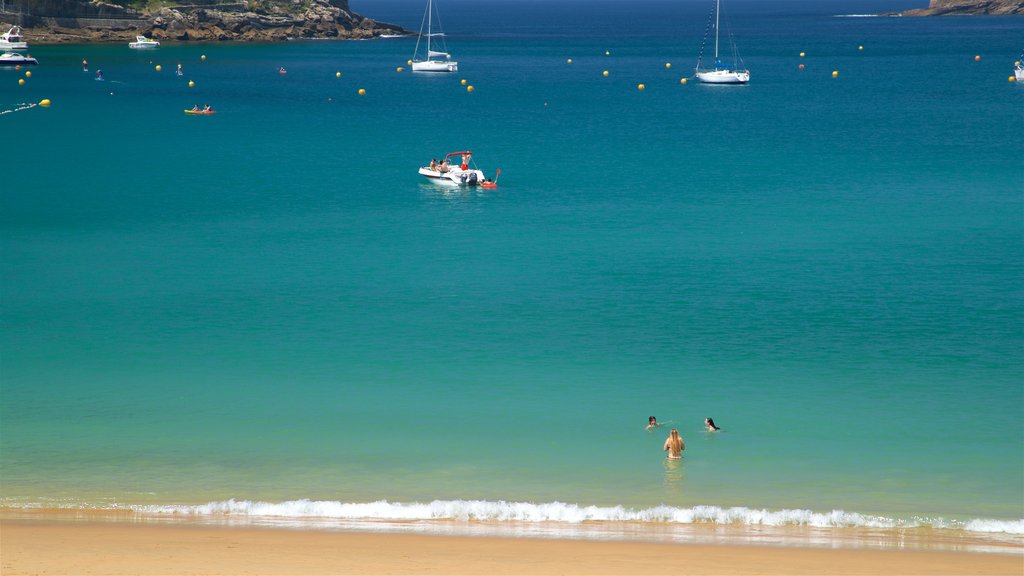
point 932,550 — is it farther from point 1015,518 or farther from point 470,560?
point 470,560

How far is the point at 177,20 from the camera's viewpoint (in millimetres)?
139750

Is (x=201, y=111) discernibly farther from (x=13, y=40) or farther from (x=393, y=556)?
(x=393, y=556)

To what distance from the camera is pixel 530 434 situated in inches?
889

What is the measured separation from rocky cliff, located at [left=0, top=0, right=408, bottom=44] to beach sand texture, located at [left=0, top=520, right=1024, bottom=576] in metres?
125

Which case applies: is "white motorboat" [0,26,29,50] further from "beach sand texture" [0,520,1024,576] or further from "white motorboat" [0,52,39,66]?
"beach sand texture" [0,520,1024,576]

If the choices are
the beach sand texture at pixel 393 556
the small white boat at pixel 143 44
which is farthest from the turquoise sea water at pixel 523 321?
the small white boat at pixel 143 44

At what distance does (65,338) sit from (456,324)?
32.2ft

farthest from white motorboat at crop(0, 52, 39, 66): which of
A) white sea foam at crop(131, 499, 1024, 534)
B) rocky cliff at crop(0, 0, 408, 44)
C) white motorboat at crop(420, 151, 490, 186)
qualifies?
white sea foam at crop(131, 499, 1024, 534)

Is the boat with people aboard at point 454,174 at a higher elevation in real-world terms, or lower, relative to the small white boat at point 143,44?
lower

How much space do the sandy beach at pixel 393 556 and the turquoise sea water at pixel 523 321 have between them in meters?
1.35

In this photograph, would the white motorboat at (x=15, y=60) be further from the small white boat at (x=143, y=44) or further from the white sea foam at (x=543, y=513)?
the white sea foam at (x=543, y=513)

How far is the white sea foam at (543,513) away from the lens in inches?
712

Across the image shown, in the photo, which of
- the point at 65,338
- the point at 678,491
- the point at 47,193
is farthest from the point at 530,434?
the point at 47,193

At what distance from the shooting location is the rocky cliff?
132750mm
